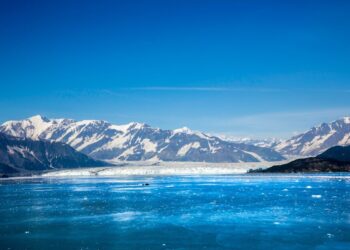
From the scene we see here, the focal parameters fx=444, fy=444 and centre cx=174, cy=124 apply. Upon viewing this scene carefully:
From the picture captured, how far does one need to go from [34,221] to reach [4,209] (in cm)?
Answer: 1594

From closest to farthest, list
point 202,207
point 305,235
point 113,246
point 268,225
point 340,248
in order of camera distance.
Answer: point 340,248, point 113,246, point 305,235, point 268,225, point 202,207

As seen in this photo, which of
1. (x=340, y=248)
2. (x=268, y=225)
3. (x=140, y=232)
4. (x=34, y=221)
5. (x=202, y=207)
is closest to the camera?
(x=340, y=248)

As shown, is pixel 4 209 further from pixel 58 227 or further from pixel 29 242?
pixel 29 242

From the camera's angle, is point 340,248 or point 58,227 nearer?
point 340,248

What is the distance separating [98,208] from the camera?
197ft

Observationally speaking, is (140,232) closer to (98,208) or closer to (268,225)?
(268,225)

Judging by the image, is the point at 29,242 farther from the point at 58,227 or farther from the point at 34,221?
the point at 34,221

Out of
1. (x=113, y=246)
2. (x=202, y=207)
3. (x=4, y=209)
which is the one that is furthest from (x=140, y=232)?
(x=4, y=209)

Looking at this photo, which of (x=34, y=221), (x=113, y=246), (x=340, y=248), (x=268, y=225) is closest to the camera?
(x=340, y=248)

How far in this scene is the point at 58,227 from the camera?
4284 cm

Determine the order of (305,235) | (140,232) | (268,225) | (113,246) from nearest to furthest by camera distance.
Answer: (113,246)
(305,235)
(140,232)
(268,225)

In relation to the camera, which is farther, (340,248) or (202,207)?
(202,207)

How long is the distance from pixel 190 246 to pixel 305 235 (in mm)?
10183

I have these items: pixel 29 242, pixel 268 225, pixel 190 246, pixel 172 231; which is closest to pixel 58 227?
pixel 29 242
